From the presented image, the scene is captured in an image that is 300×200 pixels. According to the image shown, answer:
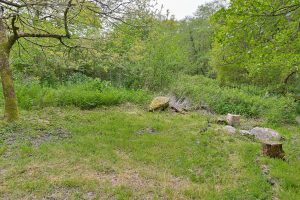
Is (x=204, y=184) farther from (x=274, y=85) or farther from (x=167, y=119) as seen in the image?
(x=274, y=85)

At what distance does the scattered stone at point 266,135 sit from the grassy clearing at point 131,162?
0.31m

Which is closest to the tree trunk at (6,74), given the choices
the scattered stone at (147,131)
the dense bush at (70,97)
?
the dense bush at (70,97)

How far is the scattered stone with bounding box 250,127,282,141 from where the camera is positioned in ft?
18.0

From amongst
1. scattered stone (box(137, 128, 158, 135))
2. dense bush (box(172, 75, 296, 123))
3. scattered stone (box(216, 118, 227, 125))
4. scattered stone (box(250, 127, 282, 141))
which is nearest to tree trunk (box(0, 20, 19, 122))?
scattered stone (box(137, 128, 158, 135))

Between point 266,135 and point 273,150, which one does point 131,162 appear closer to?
point 273,150

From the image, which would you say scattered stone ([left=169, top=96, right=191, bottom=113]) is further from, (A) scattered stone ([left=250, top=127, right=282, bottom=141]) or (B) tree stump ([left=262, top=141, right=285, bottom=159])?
(B) tree stump ([left=262, top=141, right=285, bottom=159])

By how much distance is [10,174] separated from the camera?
351cm

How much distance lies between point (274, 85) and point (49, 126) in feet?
33.3

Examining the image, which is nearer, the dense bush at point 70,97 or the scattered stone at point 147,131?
the scattered stone at point 147,131

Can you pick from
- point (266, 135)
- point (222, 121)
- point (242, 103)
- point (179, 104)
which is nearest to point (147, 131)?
point (222, 121)

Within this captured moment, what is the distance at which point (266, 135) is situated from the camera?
18.4 ft

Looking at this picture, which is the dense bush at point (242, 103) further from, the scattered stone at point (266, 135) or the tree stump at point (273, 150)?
the tree stump at point (273, 150)

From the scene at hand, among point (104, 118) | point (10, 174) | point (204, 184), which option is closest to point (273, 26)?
point (204, 184)

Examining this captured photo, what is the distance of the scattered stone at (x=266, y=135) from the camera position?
5479 millimetres
